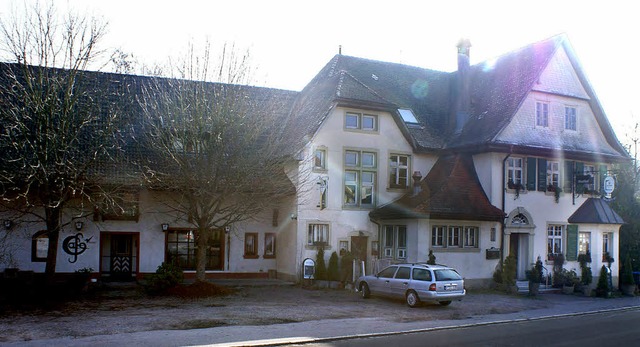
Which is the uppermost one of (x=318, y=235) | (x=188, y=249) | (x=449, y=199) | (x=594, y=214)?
(x=449, y=199)

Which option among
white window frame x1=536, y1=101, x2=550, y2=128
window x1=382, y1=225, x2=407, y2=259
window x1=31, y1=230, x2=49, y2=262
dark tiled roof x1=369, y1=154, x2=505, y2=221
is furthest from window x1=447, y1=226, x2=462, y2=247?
window x1=31, y1=230, x2=49, y2=262

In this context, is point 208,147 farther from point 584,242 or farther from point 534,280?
point 584,242

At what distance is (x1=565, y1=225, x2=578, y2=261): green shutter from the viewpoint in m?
28.6

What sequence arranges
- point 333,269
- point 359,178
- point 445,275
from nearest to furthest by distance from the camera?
point 445,275 → point 333,269 → point 359,178

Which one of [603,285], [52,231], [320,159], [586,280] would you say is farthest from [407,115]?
[52,231]

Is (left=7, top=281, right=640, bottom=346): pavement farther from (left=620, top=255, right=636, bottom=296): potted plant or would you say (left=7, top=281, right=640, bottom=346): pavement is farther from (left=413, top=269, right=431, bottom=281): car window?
(left=620, top=255, right=636, bottom=296): potted plant

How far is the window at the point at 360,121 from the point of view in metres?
27.0

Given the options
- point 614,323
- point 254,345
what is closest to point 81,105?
point 254,345

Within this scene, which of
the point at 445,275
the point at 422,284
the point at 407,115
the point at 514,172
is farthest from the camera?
the point at 407,115

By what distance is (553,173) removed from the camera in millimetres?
28719

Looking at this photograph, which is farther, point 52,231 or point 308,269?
point 308,269

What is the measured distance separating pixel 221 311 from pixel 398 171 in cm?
1284

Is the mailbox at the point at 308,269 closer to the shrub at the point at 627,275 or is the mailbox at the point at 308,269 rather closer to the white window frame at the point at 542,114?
the white window frame at the point at 542,114

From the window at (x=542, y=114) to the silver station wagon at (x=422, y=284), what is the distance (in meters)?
11.2
